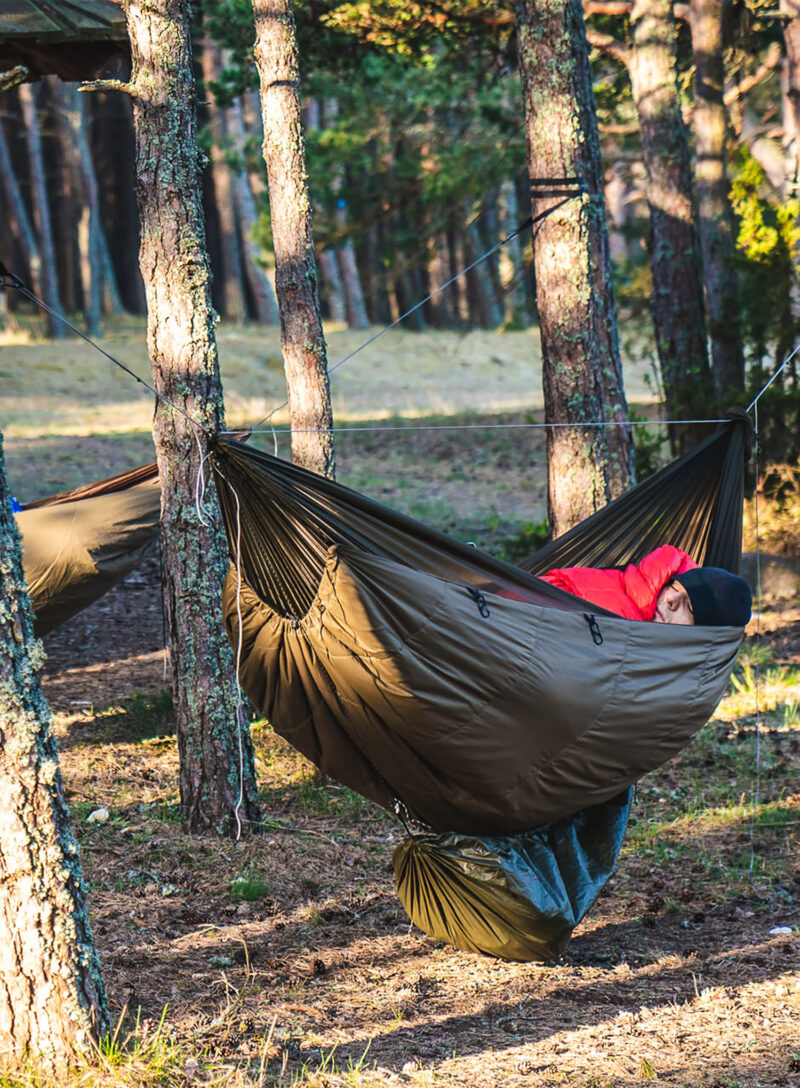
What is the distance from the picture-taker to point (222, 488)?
275 centimetres

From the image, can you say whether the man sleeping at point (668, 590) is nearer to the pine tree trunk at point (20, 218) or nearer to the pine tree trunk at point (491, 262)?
the pine tree trunk at point (20, 218)

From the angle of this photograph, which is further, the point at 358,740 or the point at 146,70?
the point at 146,70

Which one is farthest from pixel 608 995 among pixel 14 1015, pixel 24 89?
pixel 24 89

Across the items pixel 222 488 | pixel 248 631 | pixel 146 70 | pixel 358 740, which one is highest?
pixel 146 70

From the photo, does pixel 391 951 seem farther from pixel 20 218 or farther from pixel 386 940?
pixel 20 218

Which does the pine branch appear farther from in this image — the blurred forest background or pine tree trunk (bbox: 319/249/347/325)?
pine tree trunk (bbox: 319/249/347/325)

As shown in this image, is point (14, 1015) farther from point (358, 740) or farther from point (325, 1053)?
point (358, 740)

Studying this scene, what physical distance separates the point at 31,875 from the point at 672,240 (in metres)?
6.11

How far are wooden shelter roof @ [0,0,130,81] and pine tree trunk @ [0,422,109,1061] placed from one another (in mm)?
3114

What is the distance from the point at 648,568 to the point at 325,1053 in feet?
5.10

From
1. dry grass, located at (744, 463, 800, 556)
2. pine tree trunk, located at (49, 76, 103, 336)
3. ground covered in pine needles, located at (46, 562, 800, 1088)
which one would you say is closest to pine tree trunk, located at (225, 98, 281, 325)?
pine tree trunk, located at (49, 76, 103, 336)

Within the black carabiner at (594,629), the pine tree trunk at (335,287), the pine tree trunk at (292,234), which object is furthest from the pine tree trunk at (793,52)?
the pine tree trunk at (335,287)

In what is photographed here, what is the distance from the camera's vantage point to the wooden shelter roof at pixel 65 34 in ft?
15.0

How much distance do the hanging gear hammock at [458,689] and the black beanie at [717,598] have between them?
0.11 metres
